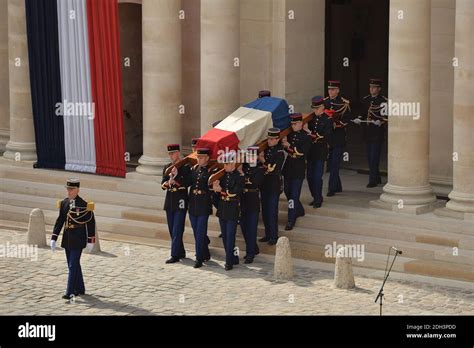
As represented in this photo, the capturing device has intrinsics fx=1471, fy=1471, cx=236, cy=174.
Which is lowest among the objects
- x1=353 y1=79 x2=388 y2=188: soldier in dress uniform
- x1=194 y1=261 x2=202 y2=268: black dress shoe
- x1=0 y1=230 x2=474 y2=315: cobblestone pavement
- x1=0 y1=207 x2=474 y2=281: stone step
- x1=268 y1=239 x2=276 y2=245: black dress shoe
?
x1=0 y1=230 x2=474 y2=315: cobblestone pavement

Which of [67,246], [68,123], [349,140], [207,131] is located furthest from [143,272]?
[349,140]

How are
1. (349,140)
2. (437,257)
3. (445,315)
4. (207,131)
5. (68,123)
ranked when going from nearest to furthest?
(445,315) → (437,257) → (207,131) → (68,123) → (349,140)

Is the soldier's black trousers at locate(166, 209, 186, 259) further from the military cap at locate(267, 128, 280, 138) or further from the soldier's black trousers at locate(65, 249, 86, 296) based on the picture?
the soldier's black trousers at locate(65, 249, 86, 296)

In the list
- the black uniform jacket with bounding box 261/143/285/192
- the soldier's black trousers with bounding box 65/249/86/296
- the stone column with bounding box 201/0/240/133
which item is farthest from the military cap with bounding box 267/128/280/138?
the soldier's black trousers with bounding box 65/249/86/296

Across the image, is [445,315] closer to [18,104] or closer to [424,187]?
[424,187]

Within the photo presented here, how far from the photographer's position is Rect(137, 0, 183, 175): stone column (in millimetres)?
38219

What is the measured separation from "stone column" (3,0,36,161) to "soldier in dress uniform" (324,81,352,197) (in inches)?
367

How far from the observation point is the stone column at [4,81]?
43.1 metres

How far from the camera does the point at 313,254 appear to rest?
33844mm

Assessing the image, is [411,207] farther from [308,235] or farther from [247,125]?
[247,125]

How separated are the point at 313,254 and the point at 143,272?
395 centimetres

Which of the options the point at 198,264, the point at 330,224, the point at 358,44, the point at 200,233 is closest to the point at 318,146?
the point at 330,224

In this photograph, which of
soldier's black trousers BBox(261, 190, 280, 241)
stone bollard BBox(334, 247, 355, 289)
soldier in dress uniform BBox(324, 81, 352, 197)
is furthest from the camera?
soldier in dress uniform BBox(324, 81, 352, 197)

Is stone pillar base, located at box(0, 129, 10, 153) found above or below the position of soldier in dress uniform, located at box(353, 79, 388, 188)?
below
